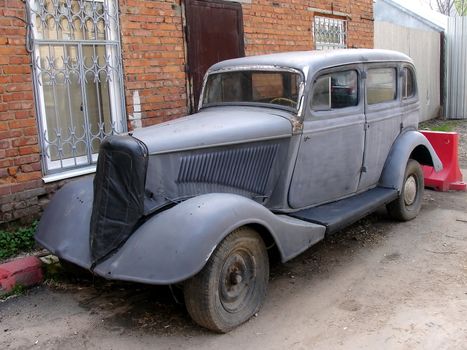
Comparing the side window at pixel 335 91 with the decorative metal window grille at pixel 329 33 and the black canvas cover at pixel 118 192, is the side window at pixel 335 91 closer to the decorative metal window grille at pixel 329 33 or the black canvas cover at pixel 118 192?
the black canvas cover at pixel 118 192

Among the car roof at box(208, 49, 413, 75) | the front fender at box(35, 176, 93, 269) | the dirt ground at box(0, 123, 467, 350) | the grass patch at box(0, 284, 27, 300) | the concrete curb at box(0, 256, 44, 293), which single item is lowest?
the dirt ground at box(0, 123, 467, 350)

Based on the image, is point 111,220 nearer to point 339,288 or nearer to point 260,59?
point 339,288

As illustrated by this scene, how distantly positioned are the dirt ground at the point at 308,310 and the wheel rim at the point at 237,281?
6.9 inches

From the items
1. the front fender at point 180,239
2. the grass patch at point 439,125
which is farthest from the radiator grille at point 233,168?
the grass patch at point 439,125

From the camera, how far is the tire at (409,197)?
5629 millimetres

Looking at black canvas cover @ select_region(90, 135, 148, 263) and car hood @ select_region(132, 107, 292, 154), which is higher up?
car hood @ select_region(132, 107, 292, 154)

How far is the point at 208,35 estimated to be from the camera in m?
6.62

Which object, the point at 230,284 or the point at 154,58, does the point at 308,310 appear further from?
the point at 154,58

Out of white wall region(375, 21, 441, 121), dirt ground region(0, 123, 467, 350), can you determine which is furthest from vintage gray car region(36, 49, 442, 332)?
white wall region(375, 21, 441, 121)

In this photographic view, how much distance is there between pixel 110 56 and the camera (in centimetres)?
553

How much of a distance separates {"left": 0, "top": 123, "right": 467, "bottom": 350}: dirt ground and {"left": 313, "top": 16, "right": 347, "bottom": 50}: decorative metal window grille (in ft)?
16.2

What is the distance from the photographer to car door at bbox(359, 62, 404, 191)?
5094 millimetres

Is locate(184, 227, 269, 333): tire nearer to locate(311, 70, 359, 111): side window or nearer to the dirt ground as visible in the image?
the dirt ground

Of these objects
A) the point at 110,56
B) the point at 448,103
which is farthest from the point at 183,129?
the point at 448,103
